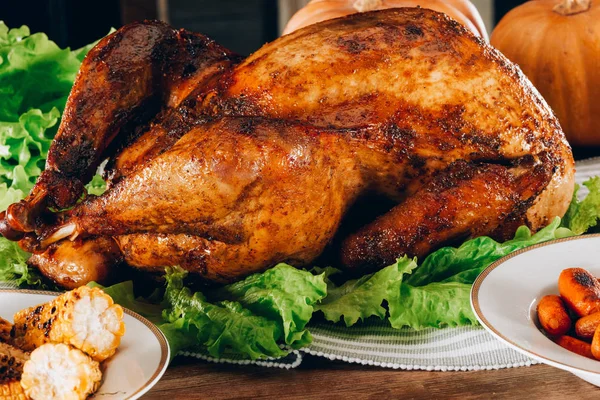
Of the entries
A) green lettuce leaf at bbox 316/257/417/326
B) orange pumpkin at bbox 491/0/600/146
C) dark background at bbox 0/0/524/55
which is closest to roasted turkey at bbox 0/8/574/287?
green lettuce leaf at bbox 316/257/417/326

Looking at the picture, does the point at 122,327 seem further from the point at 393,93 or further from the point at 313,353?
the point at 393,93

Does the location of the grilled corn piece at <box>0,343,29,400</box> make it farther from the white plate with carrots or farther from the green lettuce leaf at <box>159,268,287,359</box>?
the white plate with carrots

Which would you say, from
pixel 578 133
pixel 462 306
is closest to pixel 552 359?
pixel 462 306

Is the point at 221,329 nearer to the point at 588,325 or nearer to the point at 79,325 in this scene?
the point at 79,325

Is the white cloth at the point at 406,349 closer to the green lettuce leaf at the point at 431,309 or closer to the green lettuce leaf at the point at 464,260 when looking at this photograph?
the green lettuce leaf at the point at 431,309

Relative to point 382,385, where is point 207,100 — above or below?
above

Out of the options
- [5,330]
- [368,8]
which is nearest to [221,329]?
[5,330]
